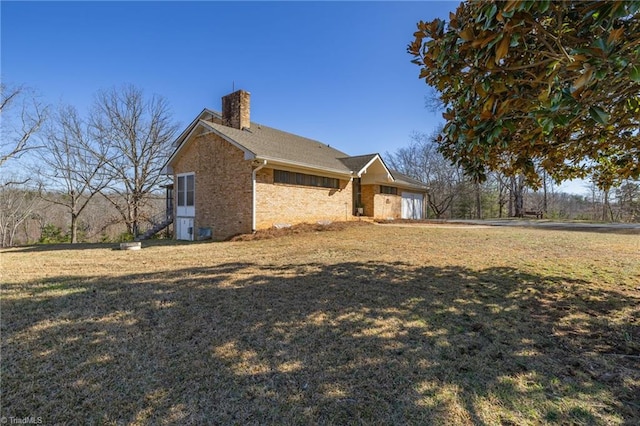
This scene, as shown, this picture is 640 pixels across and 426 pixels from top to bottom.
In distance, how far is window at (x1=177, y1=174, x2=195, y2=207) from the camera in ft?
48.9

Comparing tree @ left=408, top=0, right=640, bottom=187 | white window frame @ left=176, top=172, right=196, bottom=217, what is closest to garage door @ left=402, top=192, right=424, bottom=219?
white window frame @ left=176, top=172, right=196, bottom=217

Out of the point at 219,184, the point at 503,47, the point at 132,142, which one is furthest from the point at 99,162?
the point at 503,47

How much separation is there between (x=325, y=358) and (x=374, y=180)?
1713 centimetres

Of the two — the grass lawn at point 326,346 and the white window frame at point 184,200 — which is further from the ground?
the white window frame at point 184,200

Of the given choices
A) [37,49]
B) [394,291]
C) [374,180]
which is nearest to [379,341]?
[394,291]

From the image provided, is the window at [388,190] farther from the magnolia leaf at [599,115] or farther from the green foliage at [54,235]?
the green foliage at [54,235]

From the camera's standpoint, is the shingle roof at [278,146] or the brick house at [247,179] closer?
the brick house at [247,179]

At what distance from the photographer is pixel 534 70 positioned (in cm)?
321

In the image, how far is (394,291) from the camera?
4832mm

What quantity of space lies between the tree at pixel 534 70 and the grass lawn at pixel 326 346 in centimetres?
218

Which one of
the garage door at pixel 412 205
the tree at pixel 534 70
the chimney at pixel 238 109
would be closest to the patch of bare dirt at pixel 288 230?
the chimney at pixel 238 109

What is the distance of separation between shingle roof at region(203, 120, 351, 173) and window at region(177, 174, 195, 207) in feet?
10.3

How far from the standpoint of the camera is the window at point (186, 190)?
48.9 feet

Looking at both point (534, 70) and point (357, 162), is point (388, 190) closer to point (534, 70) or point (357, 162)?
point (357, 162)
